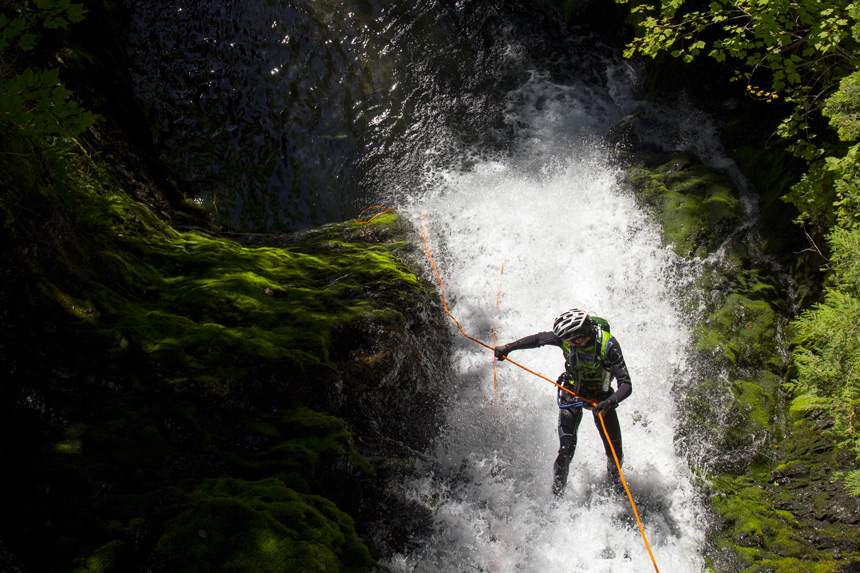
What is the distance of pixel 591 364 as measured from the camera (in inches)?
204

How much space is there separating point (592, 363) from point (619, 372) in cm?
29

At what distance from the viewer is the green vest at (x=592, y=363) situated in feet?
17.0

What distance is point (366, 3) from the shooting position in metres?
11.0

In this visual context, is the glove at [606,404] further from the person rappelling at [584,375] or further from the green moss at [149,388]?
the green moss at [149,388]

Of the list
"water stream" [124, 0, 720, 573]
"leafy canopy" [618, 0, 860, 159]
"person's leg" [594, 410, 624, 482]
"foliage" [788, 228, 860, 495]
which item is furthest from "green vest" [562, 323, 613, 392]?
"leafy canopy" [618, 0, 860, 159]

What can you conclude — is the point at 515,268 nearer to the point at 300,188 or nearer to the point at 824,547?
the point at 300,188

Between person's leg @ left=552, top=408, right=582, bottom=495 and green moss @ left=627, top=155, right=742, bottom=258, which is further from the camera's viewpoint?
green moss @ left=627, top=155, right=742, bottom=258

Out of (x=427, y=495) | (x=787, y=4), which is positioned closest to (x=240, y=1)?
(x=787, y=4)

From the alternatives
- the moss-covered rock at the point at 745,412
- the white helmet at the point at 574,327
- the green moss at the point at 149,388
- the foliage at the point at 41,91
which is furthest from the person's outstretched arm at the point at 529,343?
the foliage at the point at 41,91

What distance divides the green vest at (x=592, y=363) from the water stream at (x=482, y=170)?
143 centimetres

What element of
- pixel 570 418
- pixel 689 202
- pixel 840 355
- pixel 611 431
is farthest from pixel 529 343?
pixel 689 202

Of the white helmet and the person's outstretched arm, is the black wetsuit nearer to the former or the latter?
the person's outstretched arm

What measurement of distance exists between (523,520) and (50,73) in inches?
220

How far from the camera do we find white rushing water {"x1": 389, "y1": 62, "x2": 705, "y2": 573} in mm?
4918
